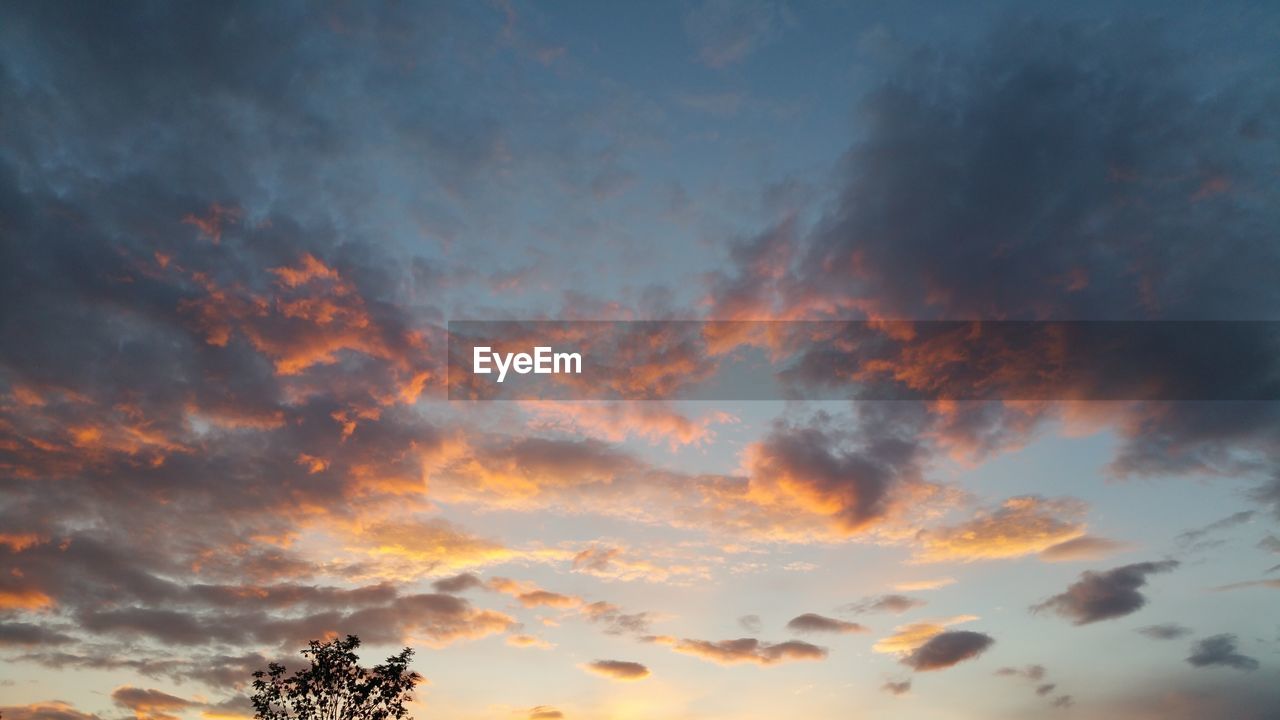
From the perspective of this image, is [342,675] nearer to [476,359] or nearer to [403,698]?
[403,698]

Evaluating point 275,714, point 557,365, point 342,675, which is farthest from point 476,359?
point 275,714

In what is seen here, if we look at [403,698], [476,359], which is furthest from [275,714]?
[476,359]

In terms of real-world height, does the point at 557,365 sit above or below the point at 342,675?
above

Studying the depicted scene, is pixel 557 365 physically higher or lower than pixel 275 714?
higher

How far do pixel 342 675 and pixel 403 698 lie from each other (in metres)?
4.19

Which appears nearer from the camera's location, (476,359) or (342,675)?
(476,359)

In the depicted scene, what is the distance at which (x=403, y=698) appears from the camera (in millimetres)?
49375

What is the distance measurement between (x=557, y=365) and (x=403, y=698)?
28158 mm

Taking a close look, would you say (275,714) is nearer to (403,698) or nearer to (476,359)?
(403,698)

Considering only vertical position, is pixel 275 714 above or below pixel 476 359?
below

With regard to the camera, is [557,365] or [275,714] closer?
[557,365]

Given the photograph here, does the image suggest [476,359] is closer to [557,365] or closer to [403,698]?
[557,365]

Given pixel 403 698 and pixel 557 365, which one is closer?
pixel 557 365

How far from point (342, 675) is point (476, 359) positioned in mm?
26969
